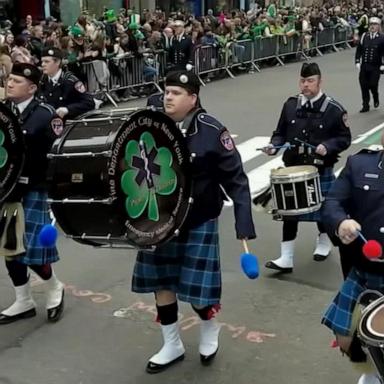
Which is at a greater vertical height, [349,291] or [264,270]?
[349,291]

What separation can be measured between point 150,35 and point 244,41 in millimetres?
4457

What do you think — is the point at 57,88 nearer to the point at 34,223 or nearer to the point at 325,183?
the point at 34,223

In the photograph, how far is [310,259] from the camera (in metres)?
6.60

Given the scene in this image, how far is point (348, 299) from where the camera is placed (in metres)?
3.77

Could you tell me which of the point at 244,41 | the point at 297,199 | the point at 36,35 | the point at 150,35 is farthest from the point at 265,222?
the point at 244,41

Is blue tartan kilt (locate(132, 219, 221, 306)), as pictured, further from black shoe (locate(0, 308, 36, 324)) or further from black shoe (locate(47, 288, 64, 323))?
black shoe (locate(0, 308, 36, 324))

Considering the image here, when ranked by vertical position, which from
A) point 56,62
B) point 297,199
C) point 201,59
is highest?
point 56,62

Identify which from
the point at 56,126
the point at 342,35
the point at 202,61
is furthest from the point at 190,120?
the point at 342,35

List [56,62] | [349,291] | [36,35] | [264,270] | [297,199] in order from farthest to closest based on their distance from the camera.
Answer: [36,35] → [56,62] → [264,270] → [297,199] → [349,291]

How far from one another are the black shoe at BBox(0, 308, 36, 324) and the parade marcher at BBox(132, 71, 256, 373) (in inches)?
46.5

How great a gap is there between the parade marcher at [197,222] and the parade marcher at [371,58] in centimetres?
1082

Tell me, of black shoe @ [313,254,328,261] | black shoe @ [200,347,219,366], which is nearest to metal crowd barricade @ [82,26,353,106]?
black shoe @ [313,254,328,261]

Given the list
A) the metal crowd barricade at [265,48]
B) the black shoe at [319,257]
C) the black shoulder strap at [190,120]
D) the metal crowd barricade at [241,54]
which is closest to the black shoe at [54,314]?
the black shoulder strap at [190,120]

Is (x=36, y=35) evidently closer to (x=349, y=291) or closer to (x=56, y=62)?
(x=56, y=62)
